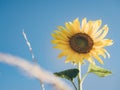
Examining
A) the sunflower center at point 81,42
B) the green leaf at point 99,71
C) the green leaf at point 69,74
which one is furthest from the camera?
the sunflower center at point 81,42

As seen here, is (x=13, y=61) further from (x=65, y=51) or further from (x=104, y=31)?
(x=104, y=31)

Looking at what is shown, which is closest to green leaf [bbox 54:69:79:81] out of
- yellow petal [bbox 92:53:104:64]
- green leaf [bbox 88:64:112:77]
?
green leaf [bbox 88:64:112:77]

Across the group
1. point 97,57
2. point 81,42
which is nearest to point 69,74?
point 97,57

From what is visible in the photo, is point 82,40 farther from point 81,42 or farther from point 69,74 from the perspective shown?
point 69,74

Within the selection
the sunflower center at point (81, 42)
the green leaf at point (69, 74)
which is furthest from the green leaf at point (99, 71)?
the sunflower center at point (81, 42)

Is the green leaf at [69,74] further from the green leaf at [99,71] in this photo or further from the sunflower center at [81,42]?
the sunflower center at [81,42]

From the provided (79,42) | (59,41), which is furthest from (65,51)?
(79,42)

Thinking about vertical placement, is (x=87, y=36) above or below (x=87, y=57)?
above
